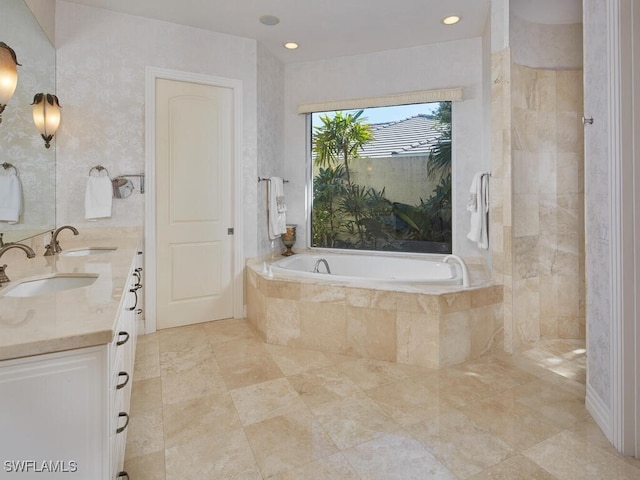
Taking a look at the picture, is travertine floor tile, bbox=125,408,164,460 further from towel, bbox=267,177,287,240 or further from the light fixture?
towel, bbox=267,177,287,240

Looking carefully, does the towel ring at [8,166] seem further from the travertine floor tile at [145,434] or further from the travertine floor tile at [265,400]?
the travertine floor tile at [265,400]

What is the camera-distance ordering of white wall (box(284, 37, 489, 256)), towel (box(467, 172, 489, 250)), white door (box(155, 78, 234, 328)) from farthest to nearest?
1. white wall (box(284, 37, 489, 256))
2. white door (box(155, 78, 234, 328))
3. towel (box(467, 172, 489, 250))

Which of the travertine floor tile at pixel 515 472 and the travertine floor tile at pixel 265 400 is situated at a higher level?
the travertine floor tile at pixel 265 400

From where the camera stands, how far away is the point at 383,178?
395cm

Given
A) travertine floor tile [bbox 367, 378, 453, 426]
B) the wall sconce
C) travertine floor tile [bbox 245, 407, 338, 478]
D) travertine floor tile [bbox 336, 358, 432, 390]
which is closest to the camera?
travertine floor tile [bbox 245, 407, 338, 478]

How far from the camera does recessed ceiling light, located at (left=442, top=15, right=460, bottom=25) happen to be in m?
3.10

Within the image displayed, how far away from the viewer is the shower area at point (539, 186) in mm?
2711

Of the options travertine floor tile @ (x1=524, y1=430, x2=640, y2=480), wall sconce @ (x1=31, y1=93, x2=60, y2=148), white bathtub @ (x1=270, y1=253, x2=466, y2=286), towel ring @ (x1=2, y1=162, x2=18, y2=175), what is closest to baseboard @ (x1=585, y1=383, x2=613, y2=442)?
travertine floor tile @ (x1=524, y1=430, x2=640, y2=480)

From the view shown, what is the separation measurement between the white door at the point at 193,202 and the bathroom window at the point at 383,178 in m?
1.12

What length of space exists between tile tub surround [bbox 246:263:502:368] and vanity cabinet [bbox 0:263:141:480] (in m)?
1.89

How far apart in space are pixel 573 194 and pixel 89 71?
3.98 metres

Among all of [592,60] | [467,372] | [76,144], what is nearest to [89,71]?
[76,144]

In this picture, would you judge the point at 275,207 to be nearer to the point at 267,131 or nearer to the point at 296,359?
the point at 267,131

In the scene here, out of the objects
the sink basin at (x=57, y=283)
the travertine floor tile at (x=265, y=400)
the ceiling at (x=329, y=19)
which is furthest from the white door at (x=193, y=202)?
the sink basin at (x=57, y=283)
